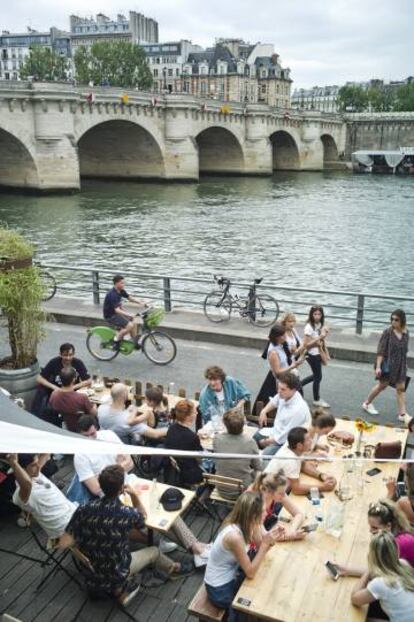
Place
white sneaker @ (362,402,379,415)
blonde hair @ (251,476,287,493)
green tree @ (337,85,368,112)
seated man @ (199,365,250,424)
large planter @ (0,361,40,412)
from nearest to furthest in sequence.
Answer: blonde hair @ (251,476,287,493), seated man @ (199,365,250,424), large planter @ (0,361,40,412), white sneaker @ (362,402,379,415), green tree @ (337,85,368,112)

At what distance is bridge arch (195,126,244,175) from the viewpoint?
60875 mm

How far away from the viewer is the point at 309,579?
4.13 metres

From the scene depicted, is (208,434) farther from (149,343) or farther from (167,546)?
(149,343)

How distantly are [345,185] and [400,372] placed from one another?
4876 cm

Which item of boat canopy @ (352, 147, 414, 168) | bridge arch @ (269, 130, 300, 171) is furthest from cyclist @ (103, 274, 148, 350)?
boat canopy @ (352, 147, 414, 168)

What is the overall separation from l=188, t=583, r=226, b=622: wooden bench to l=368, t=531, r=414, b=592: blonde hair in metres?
1.10

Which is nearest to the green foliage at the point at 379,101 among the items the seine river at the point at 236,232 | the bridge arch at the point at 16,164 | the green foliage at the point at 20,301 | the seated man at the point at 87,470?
the seine river at the point at 236,232

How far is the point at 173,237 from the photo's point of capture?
27.8 meters

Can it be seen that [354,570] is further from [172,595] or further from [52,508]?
[52,508]

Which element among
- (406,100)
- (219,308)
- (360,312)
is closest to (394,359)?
(360,312)

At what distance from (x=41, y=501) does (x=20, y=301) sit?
3149 millimetres

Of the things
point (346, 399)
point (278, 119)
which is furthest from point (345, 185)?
point (346, 399)

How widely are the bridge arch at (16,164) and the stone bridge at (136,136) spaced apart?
7 cm

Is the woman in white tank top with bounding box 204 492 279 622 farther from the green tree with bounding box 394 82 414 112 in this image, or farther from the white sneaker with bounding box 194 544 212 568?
the green tree with bounding box 394 82 414 112
